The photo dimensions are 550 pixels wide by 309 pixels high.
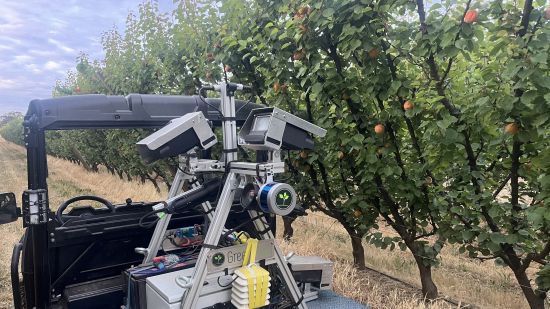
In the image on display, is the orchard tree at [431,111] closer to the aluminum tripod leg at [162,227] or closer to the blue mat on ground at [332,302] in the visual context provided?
the blue mat on ground at [332,302]

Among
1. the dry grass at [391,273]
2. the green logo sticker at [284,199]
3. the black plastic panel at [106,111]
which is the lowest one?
the dry grass at [391,273]

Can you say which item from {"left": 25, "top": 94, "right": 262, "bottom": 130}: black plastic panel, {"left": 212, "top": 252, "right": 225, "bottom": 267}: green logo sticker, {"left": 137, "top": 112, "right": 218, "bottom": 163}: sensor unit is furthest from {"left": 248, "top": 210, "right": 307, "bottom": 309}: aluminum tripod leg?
{"left": 25, "top": 94, "right": 262, "bottom": 130}: black plastic panel

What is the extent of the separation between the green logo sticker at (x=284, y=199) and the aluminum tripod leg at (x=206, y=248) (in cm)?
38

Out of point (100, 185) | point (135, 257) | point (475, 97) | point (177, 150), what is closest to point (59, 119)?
point (177, 150)

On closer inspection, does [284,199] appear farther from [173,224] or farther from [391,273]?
[391,273]

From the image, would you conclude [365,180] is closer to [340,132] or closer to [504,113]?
[340,132]

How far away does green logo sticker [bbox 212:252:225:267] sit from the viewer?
2.44m

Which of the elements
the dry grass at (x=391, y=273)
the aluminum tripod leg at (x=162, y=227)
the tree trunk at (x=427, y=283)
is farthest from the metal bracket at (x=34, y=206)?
the tree trunk at (x=427, y=283)

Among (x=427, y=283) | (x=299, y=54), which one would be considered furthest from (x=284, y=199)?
(x=427, y=283)

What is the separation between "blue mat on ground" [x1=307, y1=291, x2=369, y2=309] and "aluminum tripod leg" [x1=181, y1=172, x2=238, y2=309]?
138 centimetres

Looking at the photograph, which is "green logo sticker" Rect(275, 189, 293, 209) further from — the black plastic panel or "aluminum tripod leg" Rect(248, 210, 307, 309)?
the black plastic panel

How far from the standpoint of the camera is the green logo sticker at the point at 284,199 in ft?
7.22

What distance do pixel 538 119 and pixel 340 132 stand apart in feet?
5.93

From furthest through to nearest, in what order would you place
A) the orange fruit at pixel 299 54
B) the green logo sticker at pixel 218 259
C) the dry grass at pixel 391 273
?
1. the orange fruit at pixel 299 54
2. the dry grass at pixel 391 273
3. the green logo sticker at pixel 218 259
